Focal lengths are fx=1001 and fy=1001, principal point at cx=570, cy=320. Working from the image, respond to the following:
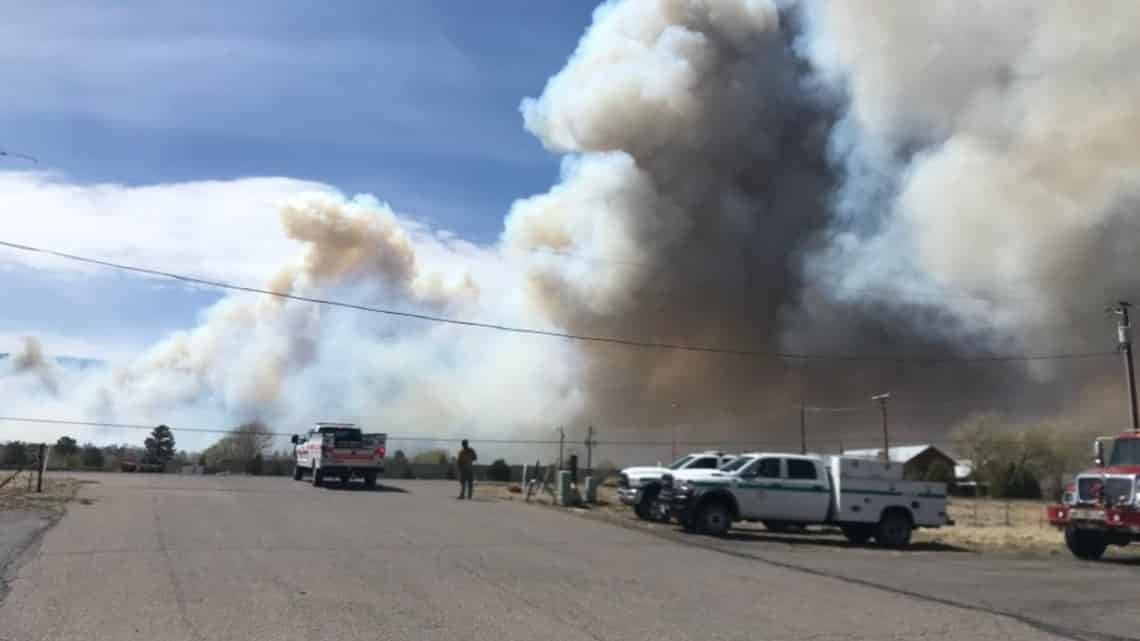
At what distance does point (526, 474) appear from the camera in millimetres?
32156

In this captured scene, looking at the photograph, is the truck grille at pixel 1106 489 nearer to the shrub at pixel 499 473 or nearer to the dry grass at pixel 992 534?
the dry grass at pixel 992 534

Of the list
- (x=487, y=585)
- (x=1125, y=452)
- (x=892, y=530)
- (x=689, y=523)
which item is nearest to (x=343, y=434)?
(x=689, y=523)

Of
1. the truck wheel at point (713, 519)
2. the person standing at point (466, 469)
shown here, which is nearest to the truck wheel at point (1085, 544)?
the truck wheel at point (713, 519)

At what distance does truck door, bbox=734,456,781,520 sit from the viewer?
67.9 ft

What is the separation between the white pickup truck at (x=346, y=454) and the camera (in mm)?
29812

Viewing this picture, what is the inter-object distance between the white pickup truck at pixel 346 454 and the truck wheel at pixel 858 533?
14442 millimetres

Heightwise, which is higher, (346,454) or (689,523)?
(346,454)

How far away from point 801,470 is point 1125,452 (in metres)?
6.50

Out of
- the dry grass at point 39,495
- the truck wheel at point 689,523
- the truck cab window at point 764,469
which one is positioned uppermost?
the truck cab window at point 764,469

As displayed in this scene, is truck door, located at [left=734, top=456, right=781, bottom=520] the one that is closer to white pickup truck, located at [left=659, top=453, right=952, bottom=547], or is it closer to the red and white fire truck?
white pickup truck, located at [left=659, top=453, right=952, bottom=547]

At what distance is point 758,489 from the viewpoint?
68.3ft

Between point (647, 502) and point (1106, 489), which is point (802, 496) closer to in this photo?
point (647, 502)

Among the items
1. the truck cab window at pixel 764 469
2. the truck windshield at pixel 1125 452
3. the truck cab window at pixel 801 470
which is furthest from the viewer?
the truck cab window at pixel 801 470

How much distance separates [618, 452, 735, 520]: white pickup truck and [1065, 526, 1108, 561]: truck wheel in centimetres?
717
